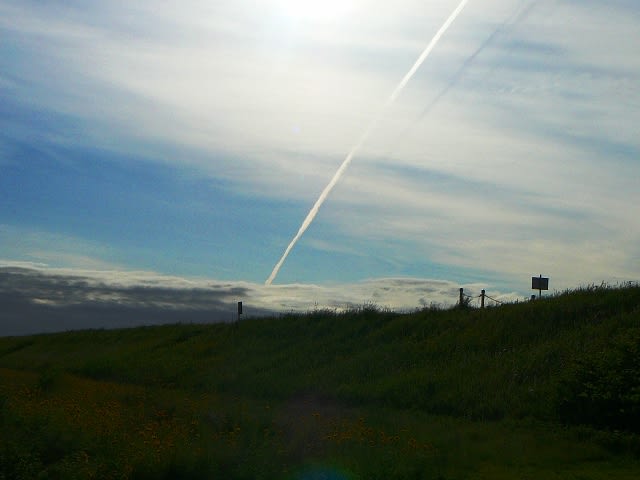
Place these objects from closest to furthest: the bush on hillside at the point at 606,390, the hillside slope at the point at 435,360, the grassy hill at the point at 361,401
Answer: the grassy hill at the point at 361,401 → the bush on hillside at the point at 606,390 → the hillside slope at the point at 435,360

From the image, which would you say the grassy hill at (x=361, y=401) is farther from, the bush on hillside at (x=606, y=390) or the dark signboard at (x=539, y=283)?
the dark signboard at (x=539, y=283)

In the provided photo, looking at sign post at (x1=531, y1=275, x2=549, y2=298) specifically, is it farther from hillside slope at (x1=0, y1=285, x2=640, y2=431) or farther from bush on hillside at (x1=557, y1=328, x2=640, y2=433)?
bush on hillside at (x1=557, y1=328, x2=640, y2=433)

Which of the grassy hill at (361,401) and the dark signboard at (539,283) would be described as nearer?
the grassy hill at (361,401)

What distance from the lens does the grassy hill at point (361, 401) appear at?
11.9 metres

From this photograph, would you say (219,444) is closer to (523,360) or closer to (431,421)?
(431,421)

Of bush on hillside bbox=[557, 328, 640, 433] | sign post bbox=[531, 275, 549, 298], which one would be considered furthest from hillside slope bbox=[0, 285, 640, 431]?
sign post bbox=[531, 275, 549, 298]

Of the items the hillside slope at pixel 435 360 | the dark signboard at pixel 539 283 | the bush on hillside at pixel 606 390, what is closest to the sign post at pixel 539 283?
the dark signboard at pixel 539 283

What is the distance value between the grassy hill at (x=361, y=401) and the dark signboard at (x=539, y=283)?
4.81m

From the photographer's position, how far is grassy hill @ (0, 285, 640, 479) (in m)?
11.9

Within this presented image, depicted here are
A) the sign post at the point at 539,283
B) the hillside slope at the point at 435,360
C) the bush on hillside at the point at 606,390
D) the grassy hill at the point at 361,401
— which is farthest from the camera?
the sign post at the point at 539,283

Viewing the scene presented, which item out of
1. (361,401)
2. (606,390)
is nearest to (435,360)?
(361,401)

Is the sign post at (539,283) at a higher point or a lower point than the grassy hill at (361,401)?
higher

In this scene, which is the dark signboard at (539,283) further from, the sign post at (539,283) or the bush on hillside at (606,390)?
the bush on hillside at (606,390)

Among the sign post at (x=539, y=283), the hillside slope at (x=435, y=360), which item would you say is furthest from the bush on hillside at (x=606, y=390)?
the sign post at (x=539, y=283)
